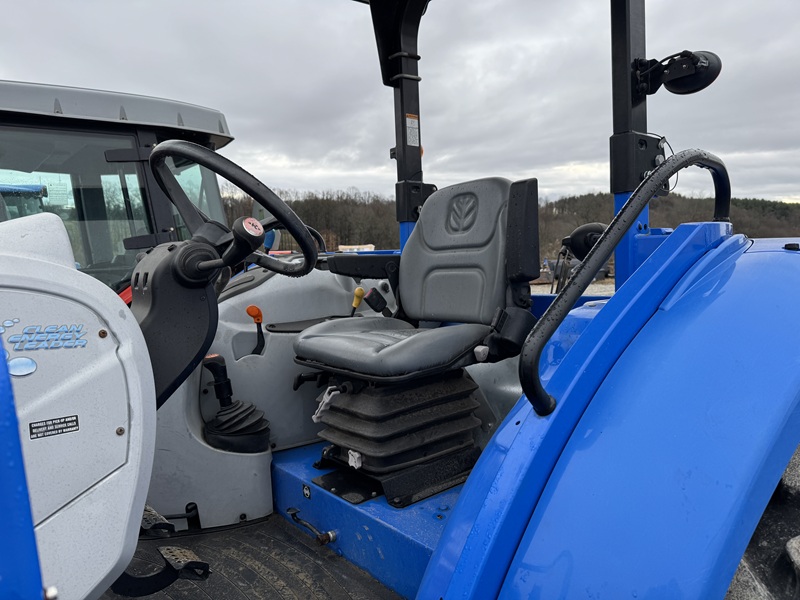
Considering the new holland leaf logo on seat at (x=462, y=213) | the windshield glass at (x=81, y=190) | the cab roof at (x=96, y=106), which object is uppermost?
the cab roof at (x=96, y=106)

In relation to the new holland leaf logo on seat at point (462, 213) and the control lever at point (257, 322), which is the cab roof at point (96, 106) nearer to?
the control lever at point (257, 322)

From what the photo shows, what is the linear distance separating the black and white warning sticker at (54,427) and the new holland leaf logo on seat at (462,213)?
1.53 metres

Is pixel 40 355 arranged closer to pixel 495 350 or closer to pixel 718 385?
pixel 718 385

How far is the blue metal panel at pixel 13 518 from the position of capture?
0.77 meters

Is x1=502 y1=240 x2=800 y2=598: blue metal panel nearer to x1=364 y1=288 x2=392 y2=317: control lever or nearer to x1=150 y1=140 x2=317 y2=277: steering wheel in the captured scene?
x1=150 y1=140 x2=317 y2=277: steering wheel

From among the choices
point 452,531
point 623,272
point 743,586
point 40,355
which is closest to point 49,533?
point 40,355

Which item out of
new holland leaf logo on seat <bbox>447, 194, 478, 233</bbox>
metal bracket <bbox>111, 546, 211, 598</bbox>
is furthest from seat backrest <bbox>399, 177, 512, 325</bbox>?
metal bracket <bbox>111, 546, 211, 598</bbox>

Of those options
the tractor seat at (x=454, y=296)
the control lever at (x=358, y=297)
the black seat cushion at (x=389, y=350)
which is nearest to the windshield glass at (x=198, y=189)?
the control lever at (x=358, y=297)

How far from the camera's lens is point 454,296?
2.19m

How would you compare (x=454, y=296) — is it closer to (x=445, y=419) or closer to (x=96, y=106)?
(x=445, y=419)

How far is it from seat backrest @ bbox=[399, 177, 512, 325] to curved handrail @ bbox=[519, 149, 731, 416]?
907 mm

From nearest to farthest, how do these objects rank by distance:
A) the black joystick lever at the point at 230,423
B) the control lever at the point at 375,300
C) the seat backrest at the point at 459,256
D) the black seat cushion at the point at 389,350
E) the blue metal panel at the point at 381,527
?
the blue metal panel at the point at 381,527
the black seat cushion at the point at 389,350
the black joystick lever at the point at 230,423
the seat backrest at the point at 459,256
the control lever at the point at 375,300

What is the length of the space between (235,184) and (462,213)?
114 centimetres

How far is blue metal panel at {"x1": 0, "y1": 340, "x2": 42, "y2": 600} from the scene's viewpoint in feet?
2.54
